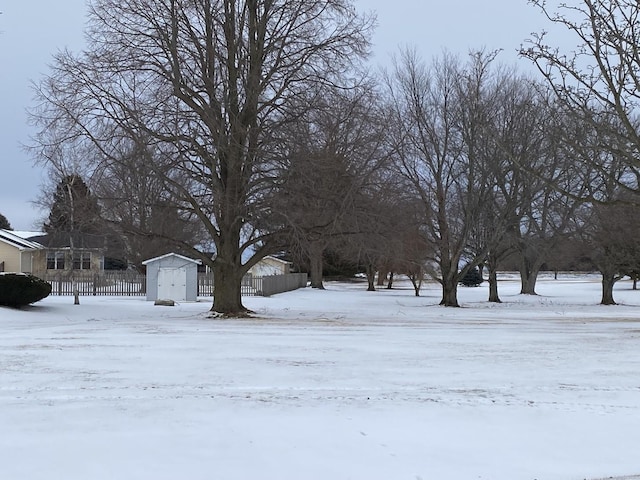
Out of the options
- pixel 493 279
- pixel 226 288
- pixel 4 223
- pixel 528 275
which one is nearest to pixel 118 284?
pixel 226 288

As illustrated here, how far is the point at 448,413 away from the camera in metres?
7.76

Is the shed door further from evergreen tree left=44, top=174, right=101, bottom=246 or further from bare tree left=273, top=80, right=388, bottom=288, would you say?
bare tree left=273, top=80, right=388, bottom=288

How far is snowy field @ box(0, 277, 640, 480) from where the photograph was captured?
597 cm

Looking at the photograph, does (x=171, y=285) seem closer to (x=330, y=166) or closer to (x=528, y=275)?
(x=330, y=166)

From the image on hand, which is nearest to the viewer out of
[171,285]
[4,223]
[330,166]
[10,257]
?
[330,166]

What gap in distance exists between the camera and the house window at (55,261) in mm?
53594

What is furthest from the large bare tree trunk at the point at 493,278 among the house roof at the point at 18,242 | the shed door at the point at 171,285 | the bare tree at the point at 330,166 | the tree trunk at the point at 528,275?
the house roof at the point at 18,242

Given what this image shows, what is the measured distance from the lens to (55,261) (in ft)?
177

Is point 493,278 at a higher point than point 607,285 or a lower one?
higher

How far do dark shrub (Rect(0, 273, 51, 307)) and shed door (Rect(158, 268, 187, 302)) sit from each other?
41.2 ft

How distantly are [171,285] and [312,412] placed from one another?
31.6 metres

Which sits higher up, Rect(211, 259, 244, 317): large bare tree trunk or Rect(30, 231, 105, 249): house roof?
Rect(30, 231, 105, 249): house roof

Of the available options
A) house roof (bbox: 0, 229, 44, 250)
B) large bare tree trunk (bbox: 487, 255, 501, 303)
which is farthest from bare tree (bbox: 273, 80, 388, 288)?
house roof (bbox: 0, 229, 44, 250)

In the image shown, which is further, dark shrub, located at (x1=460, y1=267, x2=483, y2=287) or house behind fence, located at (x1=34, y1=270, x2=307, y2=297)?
dark shrub, located at (x1=460, y1=267, x2=483, y2=287)
